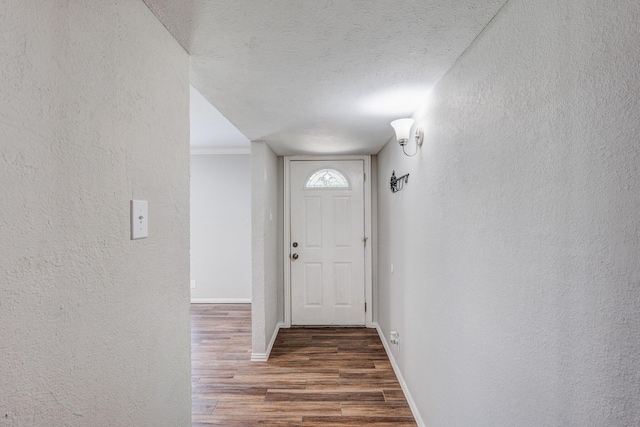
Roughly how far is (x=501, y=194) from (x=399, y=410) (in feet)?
6.18

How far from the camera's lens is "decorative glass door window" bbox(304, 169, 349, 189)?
4270mm

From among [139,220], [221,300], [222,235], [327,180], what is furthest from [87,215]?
[221,300]

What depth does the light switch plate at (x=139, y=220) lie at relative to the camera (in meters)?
1.07

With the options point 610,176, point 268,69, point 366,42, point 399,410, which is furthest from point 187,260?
point 399,410

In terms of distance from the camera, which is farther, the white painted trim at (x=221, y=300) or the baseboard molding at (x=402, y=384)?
the white painted trim at (x=221, y=300)

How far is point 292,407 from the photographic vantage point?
250cm

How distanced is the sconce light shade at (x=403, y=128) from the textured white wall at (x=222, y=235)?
321 centimetres

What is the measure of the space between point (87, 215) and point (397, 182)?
2405 mm

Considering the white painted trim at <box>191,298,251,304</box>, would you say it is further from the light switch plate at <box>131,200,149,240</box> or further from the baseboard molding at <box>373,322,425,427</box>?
the light switch plate at <box>131,200,149,240</box>

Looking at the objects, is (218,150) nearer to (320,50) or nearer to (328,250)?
(328,250)

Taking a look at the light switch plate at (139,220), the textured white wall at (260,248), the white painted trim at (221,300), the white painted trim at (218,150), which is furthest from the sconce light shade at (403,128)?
the white painted trim at (221,300)

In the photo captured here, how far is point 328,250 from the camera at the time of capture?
4285mm

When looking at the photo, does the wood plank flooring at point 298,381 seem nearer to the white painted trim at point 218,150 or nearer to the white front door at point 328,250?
the white front door at point 328,250

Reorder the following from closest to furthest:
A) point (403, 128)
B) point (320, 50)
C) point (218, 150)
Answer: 1. point (320, 50)
2. point (403, 128)
3. point (218, 150)
